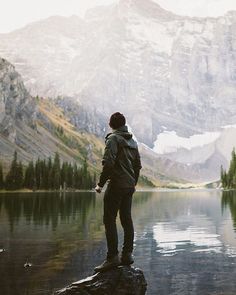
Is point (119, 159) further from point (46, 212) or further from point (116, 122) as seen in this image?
point (46, 212)

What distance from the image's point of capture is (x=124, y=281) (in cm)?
1598

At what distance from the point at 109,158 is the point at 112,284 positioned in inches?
148

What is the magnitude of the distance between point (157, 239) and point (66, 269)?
13600 mm

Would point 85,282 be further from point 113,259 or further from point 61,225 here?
point 61,225

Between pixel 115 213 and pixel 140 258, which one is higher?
pixel 115 213

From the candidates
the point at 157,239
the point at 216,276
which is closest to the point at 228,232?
the point at 157,239

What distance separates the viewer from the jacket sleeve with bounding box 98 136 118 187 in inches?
643

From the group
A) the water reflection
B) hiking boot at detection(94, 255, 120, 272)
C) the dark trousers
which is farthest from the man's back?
the water reflection

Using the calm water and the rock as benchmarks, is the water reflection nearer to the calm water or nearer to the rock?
the calm water

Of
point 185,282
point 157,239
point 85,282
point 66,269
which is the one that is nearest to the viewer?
point 85,282

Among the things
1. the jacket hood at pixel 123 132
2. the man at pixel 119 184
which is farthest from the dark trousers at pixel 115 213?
the jacket hood at pixel 123 132

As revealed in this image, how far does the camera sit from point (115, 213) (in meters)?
17.0

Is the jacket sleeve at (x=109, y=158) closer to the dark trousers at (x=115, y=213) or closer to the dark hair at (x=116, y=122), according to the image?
the dark trousers at (x=115, y=213)

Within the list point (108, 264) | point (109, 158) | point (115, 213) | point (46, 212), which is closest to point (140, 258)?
point (115, 213)
